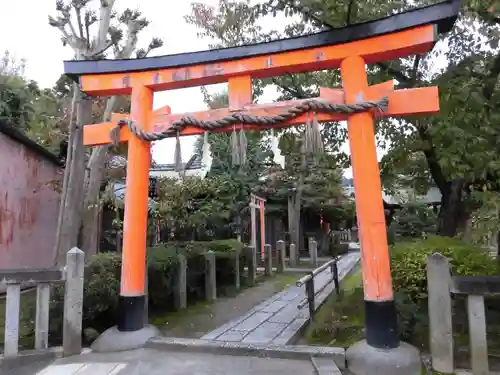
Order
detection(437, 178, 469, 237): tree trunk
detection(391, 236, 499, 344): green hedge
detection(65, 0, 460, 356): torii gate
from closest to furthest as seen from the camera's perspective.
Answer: detection(65, 0, 460, 356): torii gate < detection(391, 236, 499, 344): green hedge < detection(437, 178, 469, 237): tree trunk

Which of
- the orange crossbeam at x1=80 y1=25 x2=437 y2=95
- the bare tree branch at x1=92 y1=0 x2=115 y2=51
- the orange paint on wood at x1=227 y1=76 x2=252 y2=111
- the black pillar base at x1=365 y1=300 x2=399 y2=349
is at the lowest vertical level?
the black pillar base at x1=365 y1=300 x2=399 y2=349

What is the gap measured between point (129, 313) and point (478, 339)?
4.44m

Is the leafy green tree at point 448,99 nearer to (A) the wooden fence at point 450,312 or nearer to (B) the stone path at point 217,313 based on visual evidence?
(A) the wooden fence at point 450,312

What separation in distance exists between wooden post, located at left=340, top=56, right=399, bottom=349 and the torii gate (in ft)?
0.04

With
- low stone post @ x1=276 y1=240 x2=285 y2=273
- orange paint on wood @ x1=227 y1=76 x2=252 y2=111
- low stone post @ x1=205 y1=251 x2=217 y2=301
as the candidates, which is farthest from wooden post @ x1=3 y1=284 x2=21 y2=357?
low stone post @ x1=276 y1=240 x2=285 y2=273

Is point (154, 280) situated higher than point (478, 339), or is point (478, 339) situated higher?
point (154, 280)

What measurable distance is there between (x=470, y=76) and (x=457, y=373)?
4.97 m

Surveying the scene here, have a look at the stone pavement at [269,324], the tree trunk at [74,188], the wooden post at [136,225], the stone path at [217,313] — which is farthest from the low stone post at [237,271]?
the wooden post at [136,225]

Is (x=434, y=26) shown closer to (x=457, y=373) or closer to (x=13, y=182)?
(x=457, y=373)

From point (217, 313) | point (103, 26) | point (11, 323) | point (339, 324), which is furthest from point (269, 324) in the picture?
point (103, 26)

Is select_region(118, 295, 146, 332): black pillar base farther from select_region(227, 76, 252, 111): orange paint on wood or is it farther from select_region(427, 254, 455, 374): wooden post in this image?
select_region(427, 254, 455, 374): wooden post

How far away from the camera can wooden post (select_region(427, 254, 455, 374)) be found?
15.3 feet

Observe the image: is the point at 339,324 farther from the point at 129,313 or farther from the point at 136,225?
the point at 136,225

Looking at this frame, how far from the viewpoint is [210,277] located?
32.1ft
